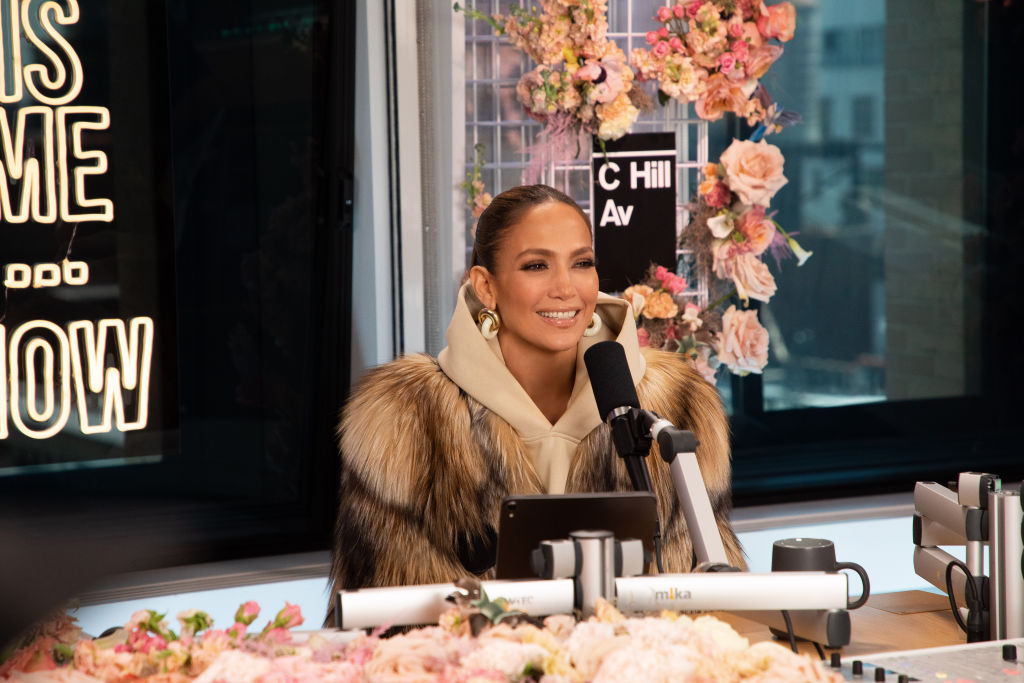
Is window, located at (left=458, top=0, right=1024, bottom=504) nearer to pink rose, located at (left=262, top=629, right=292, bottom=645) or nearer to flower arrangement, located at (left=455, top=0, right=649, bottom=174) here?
flower arrangement, located at (left=455, top=0, right=649, bottom=174)

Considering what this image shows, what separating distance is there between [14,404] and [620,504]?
7.39 feet

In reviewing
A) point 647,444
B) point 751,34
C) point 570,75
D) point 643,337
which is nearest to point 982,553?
point 647,444

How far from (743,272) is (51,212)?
77.8 inches

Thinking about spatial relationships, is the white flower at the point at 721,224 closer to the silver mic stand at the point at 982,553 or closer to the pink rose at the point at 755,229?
the pink rose at the point at 755,229

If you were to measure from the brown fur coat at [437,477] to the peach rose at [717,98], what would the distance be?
130 centimetres

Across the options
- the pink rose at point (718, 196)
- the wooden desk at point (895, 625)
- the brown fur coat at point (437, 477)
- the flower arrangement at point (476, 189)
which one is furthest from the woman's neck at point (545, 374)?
the pink rose at point (718, 196)

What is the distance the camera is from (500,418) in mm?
2328

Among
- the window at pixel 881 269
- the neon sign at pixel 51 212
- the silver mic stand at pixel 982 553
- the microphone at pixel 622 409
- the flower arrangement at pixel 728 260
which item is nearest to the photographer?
the microphone at pixel 622 409

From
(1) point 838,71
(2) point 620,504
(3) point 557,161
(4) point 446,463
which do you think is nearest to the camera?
(2) point 620,504

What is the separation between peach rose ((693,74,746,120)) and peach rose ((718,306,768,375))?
1.92 ft

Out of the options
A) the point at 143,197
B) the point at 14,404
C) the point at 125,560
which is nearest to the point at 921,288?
the point at 143,197

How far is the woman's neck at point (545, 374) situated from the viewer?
2434 millimetres

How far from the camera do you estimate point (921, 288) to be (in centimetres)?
402

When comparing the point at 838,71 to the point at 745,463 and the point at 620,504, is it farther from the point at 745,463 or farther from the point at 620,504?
the point at 620,504
